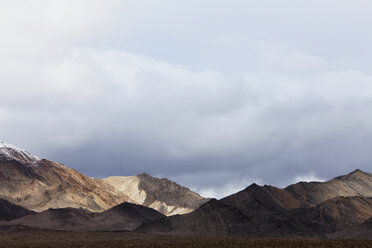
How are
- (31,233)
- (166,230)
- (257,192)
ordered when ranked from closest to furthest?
(31,233) < (166,230) < (257,192)

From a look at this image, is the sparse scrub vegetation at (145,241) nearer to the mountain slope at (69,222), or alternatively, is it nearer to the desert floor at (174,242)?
the desert floor at (174,242)

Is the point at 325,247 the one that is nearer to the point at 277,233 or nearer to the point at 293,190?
the point at 277,233

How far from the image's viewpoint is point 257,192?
177 m

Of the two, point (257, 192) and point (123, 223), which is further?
point (123, 223)

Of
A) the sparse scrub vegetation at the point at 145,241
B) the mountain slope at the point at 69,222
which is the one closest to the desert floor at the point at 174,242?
the sparse scrub vegetation at the point at 145,241

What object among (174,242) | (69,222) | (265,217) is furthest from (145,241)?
(69,222)

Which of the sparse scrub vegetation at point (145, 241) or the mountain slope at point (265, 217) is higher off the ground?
the mountain slope at point (265, 217)

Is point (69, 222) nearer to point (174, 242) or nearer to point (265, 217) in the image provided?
point (265, 217)

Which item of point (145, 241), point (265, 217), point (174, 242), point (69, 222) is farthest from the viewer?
point (69, 222)

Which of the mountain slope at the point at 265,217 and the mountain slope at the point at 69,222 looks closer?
the mountain slope at the point at 265,217

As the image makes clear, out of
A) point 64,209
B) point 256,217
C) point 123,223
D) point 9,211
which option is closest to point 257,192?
point 256,217

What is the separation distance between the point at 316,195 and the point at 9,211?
3632 inches

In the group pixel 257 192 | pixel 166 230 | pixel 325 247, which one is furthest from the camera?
pixel 257 192

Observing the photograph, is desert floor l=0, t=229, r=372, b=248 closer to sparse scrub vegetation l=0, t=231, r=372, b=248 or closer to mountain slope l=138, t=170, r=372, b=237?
sparse scrub vegetation l=0, t=231, r=372, b=248
